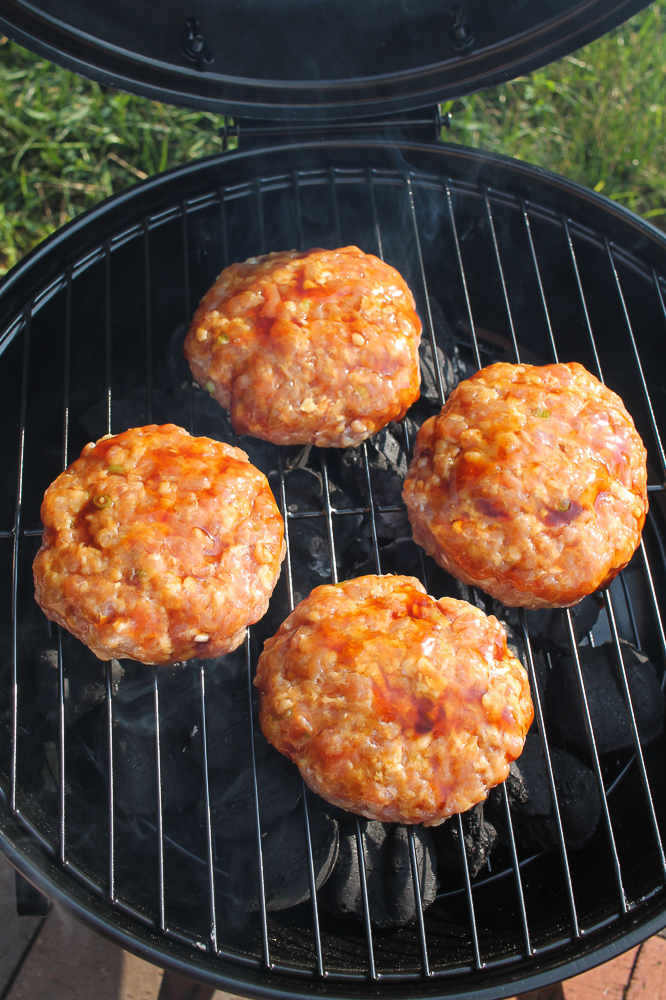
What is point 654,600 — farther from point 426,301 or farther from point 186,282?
point 186,282

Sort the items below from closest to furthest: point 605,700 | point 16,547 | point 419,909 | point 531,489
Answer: point 419,909, point 531,489, point 16,547, point 605,700

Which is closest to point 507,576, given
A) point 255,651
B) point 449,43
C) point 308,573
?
point 308,573

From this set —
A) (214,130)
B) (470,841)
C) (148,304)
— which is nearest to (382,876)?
(470,841)

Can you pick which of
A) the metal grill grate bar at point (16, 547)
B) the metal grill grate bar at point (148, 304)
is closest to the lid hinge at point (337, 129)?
the metal grill grate bar at point (148, 304)

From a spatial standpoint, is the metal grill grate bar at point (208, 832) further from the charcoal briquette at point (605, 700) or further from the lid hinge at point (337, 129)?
the lid hinge at point (337, 129)

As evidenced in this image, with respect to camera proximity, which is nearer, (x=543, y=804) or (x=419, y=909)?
(x=419, y=909)
